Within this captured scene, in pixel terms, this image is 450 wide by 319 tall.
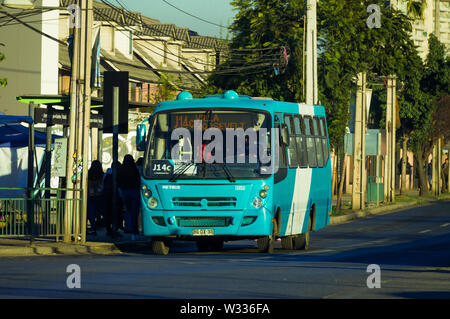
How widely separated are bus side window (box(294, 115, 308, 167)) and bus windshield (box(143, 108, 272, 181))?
2.05m

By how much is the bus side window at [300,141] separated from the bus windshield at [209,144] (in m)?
2.05

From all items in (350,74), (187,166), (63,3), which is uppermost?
(63,3)

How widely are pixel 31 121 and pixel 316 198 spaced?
24.1ft

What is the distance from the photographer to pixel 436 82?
210 ft

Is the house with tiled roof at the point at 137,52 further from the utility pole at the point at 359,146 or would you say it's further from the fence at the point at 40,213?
the fence at the point at 40,213

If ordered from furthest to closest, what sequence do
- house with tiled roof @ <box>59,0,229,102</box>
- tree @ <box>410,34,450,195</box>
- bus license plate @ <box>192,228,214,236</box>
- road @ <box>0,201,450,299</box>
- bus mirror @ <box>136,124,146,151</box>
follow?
1. tree @ <box>410,34,450,195</box>
2. house with tiled roof @ <box>59,0,229,102</box>
3. bus mirror @ <box>136,124,146,151</box>
4. bus license plate @ <box>192,228,214,236</box>
5. road @ <box>0,201,450,299</box>

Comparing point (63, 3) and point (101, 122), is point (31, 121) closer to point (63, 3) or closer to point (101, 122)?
point (101, 122)

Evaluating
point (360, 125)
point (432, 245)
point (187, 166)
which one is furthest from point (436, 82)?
point (187, 166)

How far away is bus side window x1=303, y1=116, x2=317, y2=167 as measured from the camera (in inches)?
920

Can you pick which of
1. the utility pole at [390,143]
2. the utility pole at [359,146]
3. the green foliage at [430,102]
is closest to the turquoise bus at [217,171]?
the utility pole at [359,146]

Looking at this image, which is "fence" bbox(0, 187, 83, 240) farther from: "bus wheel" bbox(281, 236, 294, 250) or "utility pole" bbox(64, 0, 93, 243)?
"bus wheel" bbox(281, 236, 294, 250)

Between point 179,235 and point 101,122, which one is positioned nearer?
point 179,235
